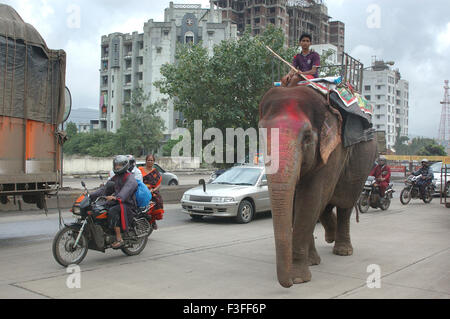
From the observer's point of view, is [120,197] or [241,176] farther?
[241,176]

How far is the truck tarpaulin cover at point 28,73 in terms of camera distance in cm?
923

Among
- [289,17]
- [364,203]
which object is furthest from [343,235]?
[289,17]

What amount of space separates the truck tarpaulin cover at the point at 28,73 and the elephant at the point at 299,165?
5.30 meters

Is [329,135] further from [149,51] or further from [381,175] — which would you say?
[149,51]

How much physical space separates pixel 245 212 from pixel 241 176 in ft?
5.02

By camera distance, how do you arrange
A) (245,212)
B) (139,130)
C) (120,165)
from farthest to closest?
(139,130) < (245,212) < (120,165)

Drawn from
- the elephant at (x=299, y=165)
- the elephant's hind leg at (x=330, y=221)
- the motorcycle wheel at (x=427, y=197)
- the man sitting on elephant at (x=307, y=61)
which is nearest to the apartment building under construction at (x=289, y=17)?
the motorcycle wheel at (x=427, y=197)

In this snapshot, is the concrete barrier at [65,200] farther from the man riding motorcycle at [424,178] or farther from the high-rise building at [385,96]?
the high-rise building at [385,96]

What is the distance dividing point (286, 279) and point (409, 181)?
49.6ft

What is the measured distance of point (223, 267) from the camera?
299 inches

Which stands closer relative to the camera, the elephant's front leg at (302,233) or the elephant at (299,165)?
the elephant at (299,165)

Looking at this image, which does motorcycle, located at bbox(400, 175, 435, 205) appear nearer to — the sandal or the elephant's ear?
the elephant's ear

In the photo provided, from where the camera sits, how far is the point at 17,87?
948 centimetres
